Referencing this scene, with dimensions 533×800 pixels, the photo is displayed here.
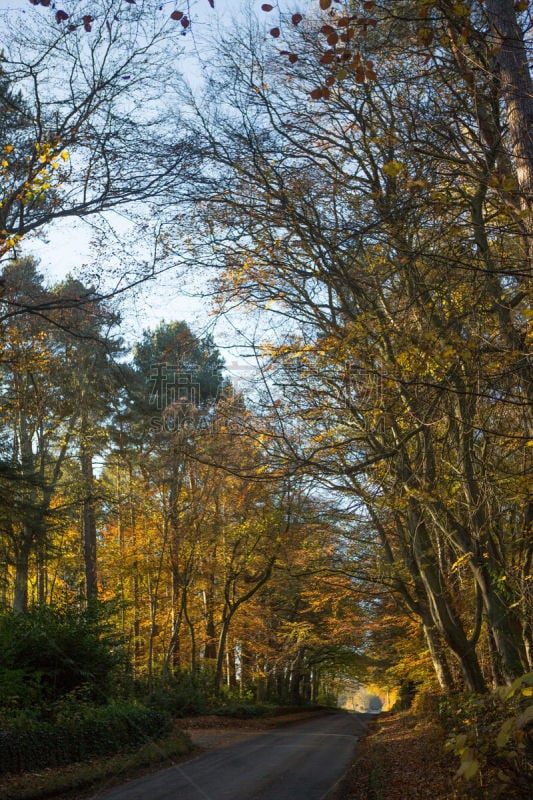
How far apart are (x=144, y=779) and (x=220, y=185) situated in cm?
897

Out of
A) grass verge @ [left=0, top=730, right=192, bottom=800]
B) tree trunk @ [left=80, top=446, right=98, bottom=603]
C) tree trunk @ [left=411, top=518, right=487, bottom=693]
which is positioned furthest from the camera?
tree trunk @ [left=80, top=446, right=98, bottom=603]

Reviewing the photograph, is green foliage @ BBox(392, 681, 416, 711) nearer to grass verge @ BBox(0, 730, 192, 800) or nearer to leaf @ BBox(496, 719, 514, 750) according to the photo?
grass verge @ BBox(0, 730, 192, 800)

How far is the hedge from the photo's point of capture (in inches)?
355

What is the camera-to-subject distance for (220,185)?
8.17 meters

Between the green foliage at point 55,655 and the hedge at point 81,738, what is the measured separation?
89 centimetres

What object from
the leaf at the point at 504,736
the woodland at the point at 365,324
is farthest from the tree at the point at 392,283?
the leaf at the point at 504,736

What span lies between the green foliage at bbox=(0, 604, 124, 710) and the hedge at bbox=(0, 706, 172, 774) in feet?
2.91

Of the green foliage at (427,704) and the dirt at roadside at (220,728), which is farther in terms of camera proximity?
the dirt at roadside at (220,728)

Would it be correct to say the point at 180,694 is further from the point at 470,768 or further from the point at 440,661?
the point at 470,768

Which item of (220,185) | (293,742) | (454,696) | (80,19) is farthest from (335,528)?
(80,19)

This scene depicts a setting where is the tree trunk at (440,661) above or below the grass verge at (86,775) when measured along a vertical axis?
above

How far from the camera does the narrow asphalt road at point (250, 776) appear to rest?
8797mm

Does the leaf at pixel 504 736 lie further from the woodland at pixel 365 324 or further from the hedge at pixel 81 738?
the hedge at pixel 81 738

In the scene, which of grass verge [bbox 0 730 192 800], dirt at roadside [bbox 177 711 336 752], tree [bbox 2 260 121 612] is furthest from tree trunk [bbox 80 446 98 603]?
grass verge [bbox 0 730 192 800]
